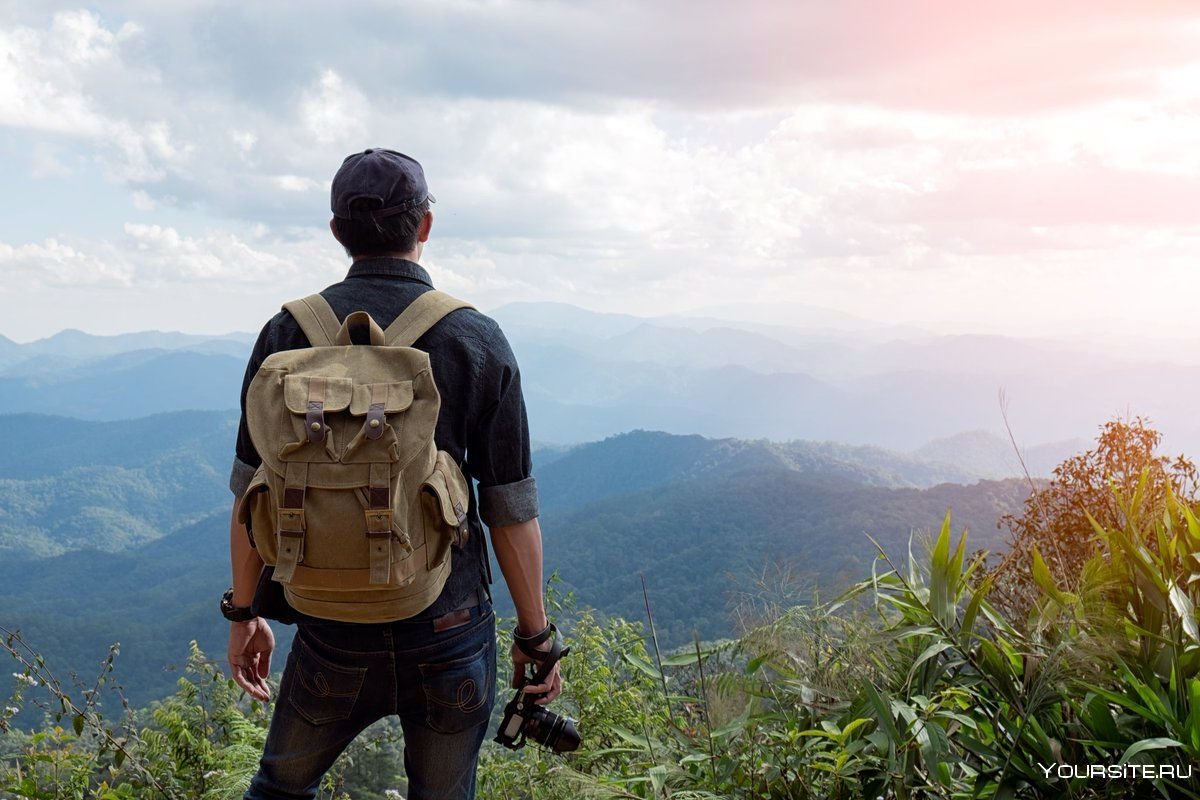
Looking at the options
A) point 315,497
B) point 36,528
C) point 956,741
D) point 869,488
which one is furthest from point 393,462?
point 36,528

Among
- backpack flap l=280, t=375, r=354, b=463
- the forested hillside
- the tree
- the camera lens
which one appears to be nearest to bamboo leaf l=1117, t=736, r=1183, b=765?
the forested hillside

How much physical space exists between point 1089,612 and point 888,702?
52cm

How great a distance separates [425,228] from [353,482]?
0.64 metres

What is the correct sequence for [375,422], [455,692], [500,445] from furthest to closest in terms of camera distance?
[500,445]
[455,692]
[375,422]

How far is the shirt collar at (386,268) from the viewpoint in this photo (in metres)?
1.86

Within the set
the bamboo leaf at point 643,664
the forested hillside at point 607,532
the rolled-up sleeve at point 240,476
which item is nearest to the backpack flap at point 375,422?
the rolled-up sleeve at point 240,476

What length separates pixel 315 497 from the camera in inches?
64.0

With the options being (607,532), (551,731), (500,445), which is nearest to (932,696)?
(551,731)

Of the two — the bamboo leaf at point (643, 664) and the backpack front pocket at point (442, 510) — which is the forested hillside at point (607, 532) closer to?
the bamboo leaf at point (643, 664)

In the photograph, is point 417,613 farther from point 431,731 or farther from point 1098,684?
point 1098,684

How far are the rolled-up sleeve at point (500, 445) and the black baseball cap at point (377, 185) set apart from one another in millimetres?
352

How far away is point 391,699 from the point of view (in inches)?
70.4

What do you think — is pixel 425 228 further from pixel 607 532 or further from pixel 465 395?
pixel 607 532

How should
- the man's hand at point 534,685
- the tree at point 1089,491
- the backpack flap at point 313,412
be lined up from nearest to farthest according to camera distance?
the backpack flap at point 313,412, the man's hand at point 534,685, the tree at point 1089,491
